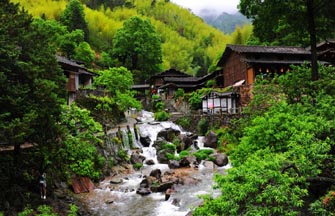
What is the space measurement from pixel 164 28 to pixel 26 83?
4053 inches

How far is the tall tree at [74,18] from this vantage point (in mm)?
77375

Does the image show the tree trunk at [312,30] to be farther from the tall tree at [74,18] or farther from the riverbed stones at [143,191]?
the tall tree at [74,18]

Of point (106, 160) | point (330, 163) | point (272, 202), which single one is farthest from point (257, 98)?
point (106, 160)

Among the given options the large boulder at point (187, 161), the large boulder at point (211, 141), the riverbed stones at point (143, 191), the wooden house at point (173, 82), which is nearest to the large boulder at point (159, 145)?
the large boulder at point (187, 161)

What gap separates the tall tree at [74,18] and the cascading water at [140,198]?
59.8 meters

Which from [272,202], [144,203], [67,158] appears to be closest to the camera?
[272,202]

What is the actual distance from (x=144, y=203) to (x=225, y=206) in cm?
1289

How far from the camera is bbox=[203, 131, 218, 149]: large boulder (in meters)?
34.1

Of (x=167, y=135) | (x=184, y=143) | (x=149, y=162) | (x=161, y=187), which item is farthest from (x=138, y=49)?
(x=161, y=187)

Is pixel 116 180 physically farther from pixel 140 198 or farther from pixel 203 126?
pixel 203 126

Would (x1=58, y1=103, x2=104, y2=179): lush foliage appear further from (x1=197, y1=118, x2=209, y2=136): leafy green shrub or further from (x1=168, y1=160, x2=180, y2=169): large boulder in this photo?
(x1=197, y1=118, x2=209, y2=136): leafy green shrub

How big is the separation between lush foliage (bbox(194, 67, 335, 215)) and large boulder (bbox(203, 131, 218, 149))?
77.6 feet

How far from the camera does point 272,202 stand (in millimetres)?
7141

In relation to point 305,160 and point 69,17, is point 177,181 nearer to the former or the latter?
point 305,160
